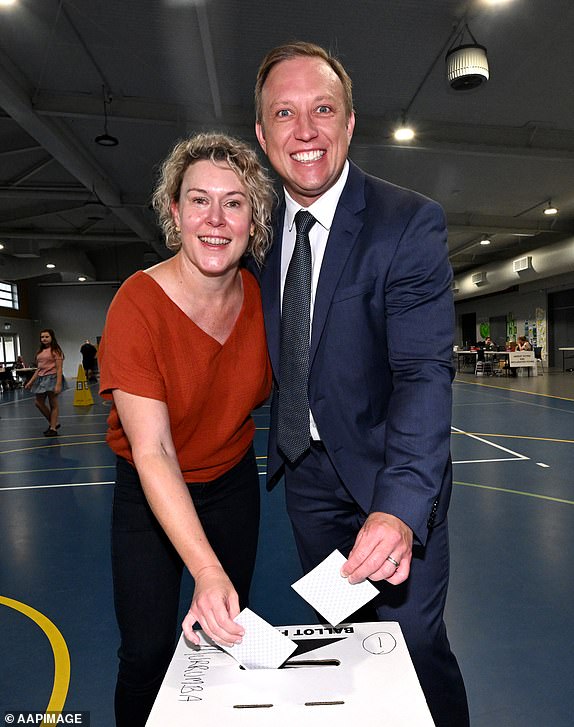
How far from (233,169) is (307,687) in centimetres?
126

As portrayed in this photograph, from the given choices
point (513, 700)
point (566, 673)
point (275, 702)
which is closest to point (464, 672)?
point (513, 700)

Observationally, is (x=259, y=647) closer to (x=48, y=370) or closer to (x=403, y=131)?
(x=48, y=370)

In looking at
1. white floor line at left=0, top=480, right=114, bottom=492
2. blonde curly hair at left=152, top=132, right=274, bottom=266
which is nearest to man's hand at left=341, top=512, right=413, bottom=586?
blonde curly hair at left=152, top=132, right=274, bottom=266

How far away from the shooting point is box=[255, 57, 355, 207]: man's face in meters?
1.46

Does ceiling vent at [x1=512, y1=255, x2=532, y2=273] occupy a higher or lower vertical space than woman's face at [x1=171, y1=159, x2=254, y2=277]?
higher

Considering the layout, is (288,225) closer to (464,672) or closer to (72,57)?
(464,672)

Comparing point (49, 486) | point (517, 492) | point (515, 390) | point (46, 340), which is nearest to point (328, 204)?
point (517, 492)

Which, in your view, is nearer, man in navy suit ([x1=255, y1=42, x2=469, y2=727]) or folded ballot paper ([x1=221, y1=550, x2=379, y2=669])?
folded ballot paper ([x1=221, y1=550, x2=379, y2=669])

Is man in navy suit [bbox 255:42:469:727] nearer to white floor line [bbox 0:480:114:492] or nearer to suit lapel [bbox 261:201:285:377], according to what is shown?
suit lapel [bbox 261:201:285:377]

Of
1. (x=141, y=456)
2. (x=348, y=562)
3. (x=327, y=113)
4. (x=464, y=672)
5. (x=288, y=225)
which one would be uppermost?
(x=327, y=113)

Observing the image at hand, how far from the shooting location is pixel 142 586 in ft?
5.33

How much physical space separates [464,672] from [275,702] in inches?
73.7

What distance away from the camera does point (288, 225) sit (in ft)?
5.53

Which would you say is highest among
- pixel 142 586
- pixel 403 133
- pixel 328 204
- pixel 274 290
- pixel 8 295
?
pixel 403 133
